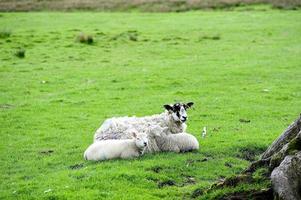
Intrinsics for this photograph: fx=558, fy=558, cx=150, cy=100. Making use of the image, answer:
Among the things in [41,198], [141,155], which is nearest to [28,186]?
[41,198]

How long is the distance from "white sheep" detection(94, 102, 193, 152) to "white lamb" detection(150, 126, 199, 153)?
3.2 inches

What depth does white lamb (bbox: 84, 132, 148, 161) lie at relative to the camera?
14.0m

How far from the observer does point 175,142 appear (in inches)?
587

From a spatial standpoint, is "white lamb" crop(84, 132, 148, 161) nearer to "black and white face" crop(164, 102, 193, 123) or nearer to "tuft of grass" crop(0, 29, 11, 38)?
"black and white face" crop(164, 102, 193, 123)

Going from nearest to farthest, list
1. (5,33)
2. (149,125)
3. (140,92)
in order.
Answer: (149,125) → (140,92) → (5,33)

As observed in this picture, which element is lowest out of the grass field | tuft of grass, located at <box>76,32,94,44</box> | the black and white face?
the grass field

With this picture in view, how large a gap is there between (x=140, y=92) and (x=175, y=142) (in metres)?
8.98

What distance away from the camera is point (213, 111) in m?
20.3

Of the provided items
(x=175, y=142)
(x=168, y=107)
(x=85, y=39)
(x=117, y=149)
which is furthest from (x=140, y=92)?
(x=85, y=39)

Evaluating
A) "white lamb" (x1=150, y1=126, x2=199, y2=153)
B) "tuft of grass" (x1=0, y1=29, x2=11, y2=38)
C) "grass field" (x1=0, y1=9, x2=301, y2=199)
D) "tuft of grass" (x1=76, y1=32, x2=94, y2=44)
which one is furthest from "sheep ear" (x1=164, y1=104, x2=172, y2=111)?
"tuft of grass" (x1=0, y1=29, x2=11, y2=38)

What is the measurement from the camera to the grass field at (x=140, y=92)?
42.1ft

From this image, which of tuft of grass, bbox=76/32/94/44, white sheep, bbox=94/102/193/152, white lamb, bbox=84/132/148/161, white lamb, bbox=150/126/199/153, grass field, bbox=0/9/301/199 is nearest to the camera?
grass field, bbox=0/9/301/199

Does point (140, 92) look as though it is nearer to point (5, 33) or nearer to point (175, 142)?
point (175, 142)

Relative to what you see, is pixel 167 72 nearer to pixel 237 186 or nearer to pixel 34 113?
pixel 34 113
